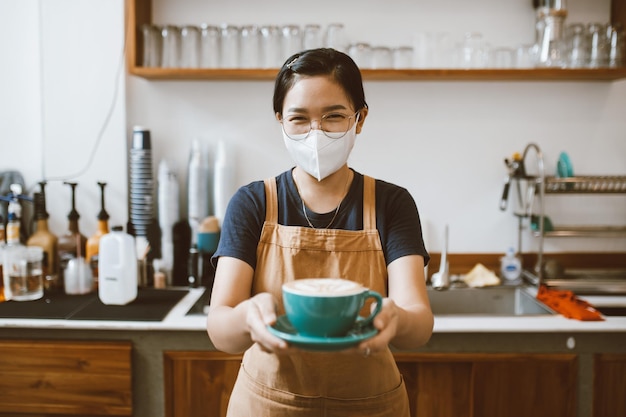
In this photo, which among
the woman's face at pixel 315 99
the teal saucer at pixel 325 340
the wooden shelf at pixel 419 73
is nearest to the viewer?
the teal saucer at pixel 325 340

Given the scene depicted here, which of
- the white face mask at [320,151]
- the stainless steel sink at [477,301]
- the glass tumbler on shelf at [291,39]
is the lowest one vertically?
the stainless steel sink at [477,301]

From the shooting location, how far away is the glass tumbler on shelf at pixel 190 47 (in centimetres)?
248

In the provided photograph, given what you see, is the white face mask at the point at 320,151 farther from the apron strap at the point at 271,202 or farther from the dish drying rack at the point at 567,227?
the dish drying rack at the point at 567,227

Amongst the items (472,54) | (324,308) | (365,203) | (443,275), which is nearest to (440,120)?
(472,54)

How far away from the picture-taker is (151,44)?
98.3 inches

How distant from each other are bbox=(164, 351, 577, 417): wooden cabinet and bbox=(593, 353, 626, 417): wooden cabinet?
0.08 metres

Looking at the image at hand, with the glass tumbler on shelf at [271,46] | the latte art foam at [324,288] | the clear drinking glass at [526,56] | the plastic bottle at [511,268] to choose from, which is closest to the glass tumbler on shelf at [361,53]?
the glass tumbler on shelf at [271,46]

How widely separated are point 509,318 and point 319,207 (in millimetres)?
1061

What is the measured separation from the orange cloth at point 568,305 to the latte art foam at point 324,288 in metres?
1.35

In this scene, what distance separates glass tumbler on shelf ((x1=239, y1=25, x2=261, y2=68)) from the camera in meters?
2.48

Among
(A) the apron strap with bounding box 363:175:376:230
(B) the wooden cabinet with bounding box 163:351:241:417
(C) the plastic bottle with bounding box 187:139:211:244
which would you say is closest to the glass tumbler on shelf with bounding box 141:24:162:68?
(C) the plastic bottle with bounding box 187:139:211:244

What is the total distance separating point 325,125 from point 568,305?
1.34 metres

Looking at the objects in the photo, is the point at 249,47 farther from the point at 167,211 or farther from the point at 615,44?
the point at 615,44

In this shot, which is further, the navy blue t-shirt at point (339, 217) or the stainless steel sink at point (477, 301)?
the stainless steel sink at point (477, 301)
